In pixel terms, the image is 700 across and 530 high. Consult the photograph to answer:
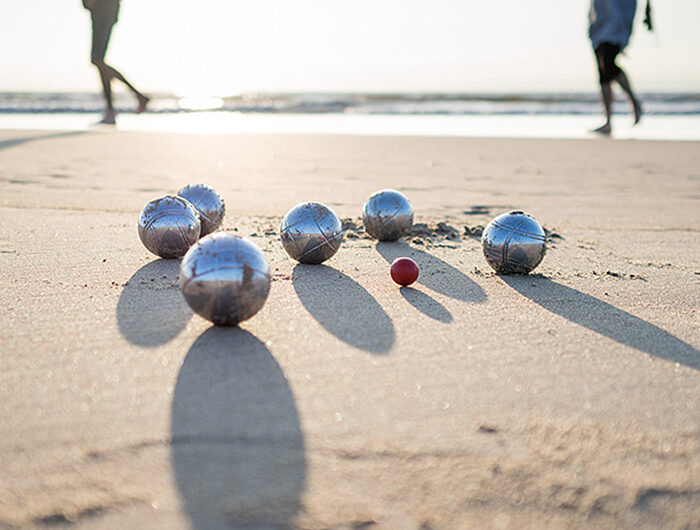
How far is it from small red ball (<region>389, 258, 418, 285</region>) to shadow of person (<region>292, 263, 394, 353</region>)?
24 centimetres

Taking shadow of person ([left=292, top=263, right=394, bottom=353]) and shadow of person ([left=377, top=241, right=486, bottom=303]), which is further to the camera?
shadow of person ([left=377, top=241, right=486, bottom=303])

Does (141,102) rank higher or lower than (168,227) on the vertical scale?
higher

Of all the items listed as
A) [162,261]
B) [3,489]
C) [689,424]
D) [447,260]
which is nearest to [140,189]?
[162,261]

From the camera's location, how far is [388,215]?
5223mm

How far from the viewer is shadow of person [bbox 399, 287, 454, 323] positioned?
3555 millimetres

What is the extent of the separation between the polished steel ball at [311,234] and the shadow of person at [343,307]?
4.3 inches

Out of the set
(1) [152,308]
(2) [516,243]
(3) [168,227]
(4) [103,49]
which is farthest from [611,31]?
(1) [152,308]

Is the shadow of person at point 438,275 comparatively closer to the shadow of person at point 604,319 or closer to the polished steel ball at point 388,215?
the polished steel ball at point 388,215

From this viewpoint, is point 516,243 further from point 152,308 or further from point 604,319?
point 152,308

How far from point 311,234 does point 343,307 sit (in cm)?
91

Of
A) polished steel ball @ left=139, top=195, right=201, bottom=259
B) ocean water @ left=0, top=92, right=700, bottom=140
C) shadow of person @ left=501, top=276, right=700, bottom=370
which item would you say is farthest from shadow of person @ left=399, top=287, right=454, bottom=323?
ocean water @ left=0, top=92, right=700, bottom=140

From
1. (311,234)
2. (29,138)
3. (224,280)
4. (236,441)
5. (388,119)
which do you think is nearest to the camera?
(236,441)

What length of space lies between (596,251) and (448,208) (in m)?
2.09

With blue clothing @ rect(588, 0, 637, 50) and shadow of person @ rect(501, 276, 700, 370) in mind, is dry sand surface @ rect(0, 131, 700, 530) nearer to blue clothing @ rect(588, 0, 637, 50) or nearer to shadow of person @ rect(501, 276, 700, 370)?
shadow of person @ rect(501, 276, 700, 370)
